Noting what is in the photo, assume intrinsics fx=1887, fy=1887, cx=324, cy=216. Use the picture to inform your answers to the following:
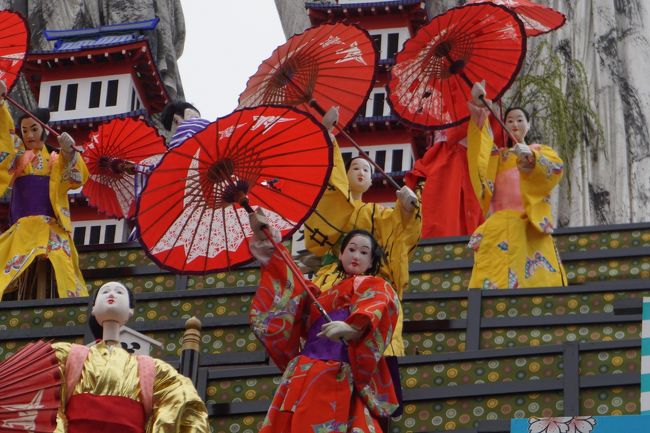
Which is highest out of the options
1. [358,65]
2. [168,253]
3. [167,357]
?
[358,65]

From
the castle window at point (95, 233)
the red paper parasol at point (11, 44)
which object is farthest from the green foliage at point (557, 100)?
the red paper parasol at point (11, 44)

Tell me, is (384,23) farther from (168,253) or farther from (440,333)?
(168,253)

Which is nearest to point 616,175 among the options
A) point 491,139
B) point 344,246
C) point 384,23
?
point 384,23

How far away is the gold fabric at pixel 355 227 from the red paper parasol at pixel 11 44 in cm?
243

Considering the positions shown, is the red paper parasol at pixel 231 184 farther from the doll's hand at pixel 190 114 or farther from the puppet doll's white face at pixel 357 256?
the doll's hand at pixel 190 114

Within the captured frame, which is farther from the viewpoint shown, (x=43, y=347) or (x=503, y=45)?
(x=503, y=45)

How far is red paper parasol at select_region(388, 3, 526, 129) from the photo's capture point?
1247cm

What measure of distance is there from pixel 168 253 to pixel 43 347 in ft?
3.31

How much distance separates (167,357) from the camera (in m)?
11.9

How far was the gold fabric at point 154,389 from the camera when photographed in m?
9.15

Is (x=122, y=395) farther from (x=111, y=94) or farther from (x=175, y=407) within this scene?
(x=111, y=94)

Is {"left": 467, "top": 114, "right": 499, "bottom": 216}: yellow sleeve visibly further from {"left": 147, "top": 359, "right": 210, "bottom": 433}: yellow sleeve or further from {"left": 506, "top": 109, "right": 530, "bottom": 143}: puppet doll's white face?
{"left": 147, "top": 359, "right": 210, "bottom": 433}: yellow sleeve

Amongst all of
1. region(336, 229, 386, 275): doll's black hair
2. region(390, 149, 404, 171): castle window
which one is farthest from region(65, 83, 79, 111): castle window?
region(336, 229, 386, 275): doll's black hair

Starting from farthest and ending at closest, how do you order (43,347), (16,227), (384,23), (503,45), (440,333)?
1. (384,23)
2. (16,227)
3. (503,45)
4. (440,333)
5. (43,347)
